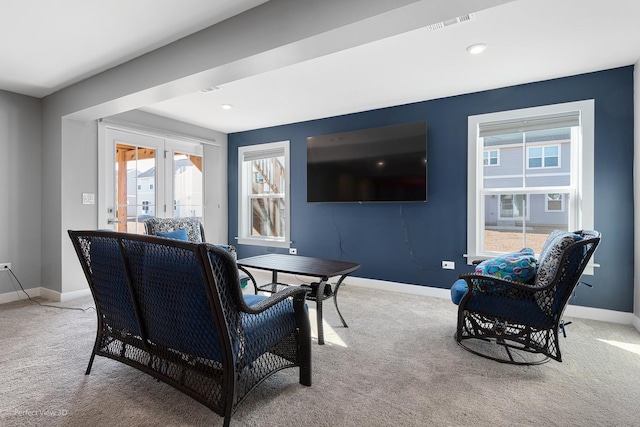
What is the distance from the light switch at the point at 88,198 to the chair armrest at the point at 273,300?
3238mm

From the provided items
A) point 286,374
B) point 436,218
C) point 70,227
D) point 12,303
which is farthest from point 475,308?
point 12,303

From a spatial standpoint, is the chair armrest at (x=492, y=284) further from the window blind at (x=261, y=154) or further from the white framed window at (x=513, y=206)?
the window blind at (x=261, y=154)

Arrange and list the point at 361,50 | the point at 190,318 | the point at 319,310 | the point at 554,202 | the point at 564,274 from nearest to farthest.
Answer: the point at 190,318
the point at 564,274
the point at 319,310
the point at 361,50
the point at 554,202

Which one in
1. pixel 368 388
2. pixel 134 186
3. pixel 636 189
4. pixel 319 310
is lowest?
pixel 368 388

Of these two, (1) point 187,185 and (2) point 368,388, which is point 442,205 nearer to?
(2) point 368,388

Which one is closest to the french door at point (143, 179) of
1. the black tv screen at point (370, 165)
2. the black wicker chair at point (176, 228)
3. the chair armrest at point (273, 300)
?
the black wicker chair at point (176, 228)

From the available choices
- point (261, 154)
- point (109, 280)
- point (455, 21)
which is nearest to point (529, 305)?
point (455, 21)

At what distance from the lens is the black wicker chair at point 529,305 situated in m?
2.05

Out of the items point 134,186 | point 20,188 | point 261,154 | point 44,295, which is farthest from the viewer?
point 261,154

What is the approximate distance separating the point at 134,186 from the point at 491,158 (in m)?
4.41

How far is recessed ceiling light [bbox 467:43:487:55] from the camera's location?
258 cm

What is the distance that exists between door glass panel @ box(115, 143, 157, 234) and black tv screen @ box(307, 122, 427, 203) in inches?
85.2

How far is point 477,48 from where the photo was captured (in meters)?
2.62

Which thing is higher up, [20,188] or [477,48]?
[477,48]
